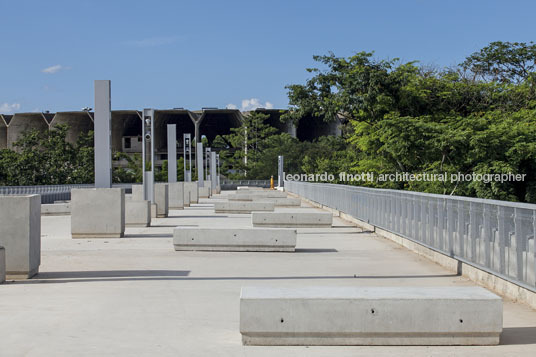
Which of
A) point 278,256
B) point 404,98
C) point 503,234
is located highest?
point 404,98

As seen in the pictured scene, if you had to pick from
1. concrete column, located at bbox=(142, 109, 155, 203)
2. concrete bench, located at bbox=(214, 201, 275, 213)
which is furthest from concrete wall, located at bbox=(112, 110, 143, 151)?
concrete column, located at bbox=(142, 109, 155, 203)

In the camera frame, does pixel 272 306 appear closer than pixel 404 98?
Yes

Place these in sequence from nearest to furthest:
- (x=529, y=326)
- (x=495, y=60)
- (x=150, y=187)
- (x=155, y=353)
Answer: (x=155, y=353) → (x=529, y=326) → (x=150, y=187) → (x=495, y=60)

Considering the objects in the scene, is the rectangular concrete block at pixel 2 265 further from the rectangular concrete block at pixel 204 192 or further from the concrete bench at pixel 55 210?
the rectangular concrete block at pixel 204 192

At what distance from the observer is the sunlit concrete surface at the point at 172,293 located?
21.4ft

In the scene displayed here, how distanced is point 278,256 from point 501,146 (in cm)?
2436

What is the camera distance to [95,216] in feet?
62.8

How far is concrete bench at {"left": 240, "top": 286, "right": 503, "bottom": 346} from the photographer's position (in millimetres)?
6539

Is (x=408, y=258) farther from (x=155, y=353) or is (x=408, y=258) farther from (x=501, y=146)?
(x=501, y=146)

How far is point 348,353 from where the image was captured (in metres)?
6.32

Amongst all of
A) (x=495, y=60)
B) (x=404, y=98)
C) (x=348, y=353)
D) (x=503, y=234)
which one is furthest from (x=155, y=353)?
(x=495, y=60)

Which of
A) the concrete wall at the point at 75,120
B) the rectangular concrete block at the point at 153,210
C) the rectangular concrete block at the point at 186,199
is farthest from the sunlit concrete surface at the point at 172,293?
the concrete wall at the point at 75,120

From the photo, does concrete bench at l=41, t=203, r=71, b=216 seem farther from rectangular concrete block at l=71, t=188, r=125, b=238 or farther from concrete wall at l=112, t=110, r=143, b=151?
concrete wall at l=112, t=110, r=143, b=151

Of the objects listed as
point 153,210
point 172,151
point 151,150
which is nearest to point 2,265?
point 151,150
